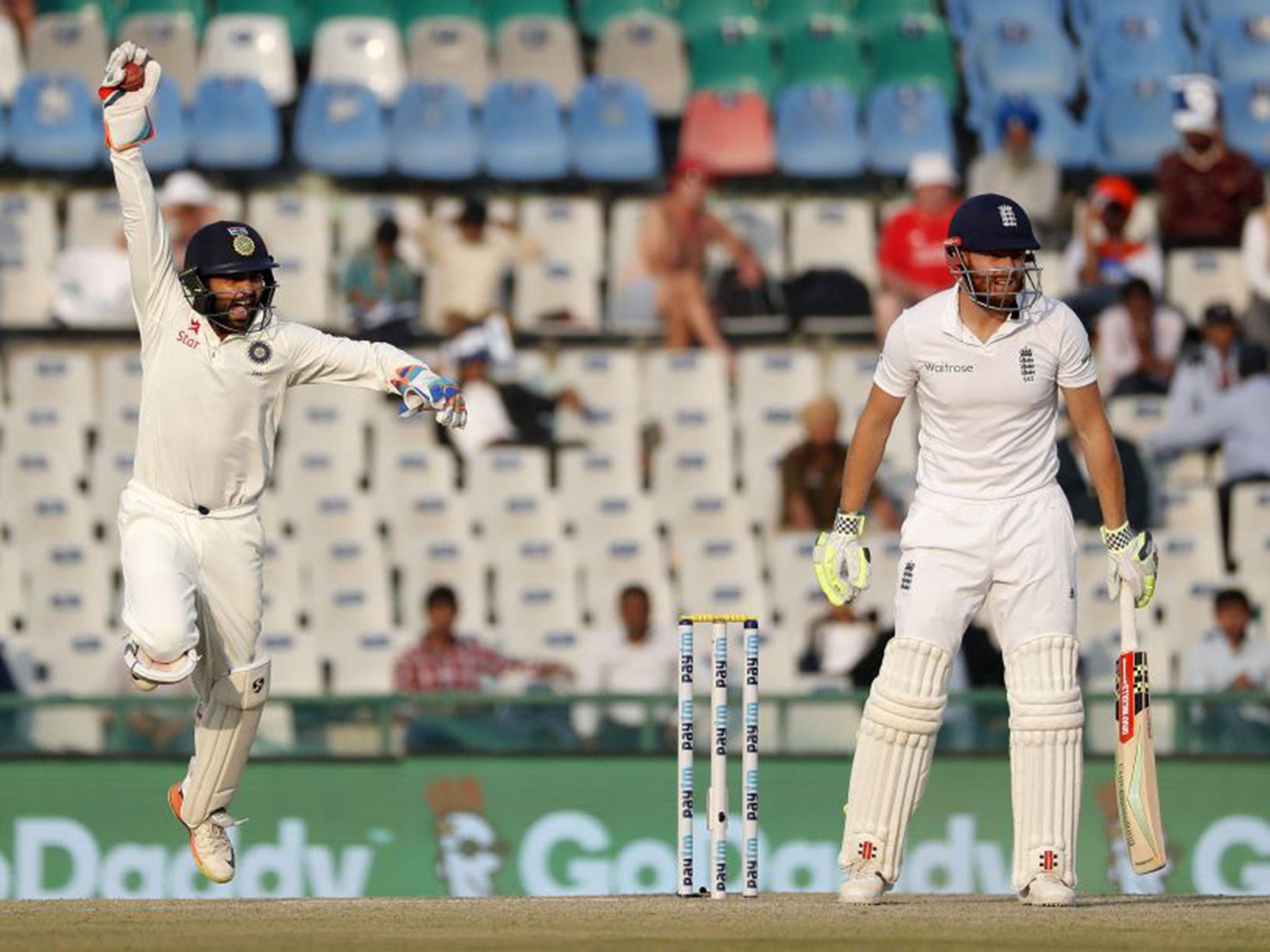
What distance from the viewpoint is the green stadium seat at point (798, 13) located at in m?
16.7

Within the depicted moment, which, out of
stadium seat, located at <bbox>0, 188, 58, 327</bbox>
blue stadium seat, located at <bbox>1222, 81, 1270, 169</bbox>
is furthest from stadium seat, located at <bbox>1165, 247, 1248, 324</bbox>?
stadium seat, located at <bbox>0, 188, 58, 327</bbox>

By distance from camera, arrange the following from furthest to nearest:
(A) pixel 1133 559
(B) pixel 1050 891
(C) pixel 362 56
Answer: (C) pixel 362 56
(A) pixel 1133 559
(B) pixel 1050 891

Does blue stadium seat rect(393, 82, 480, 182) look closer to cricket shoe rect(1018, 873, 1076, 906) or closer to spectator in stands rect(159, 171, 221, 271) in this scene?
spectator in stands rect(159, 171, 221, 271)

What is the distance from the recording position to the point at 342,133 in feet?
51.0

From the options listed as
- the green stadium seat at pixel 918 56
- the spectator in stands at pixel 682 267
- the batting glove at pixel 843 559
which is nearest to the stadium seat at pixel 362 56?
the spectator in stands at pixel 682 267

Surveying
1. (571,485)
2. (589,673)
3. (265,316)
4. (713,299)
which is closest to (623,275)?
(713,299)

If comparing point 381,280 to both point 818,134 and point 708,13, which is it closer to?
point 818,134

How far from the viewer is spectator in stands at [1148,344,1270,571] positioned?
13758 mm

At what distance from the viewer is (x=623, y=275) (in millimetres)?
15008

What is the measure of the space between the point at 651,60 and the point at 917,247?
8.59 feet

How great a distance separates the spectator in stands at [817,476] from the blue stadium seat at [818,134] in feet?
8.31

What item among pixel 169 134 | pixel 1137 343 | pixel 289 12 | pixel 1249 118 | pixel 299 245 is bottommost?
pixel 1137 343

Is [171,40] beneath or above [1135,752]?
above

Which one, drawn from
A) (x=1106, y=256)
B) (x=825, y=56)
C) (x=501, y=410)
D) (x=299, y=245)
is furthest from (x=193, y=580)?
(x=825, y=56)
